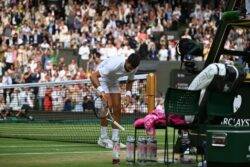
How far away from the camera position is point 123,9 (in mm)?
35844

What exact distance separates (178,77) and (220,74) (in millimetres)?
15391

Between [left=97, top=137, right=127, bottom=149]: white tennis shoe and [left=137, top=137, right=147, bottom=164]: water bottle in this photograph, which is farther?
[left=97, top=137, right=127, bottom=149]: white tennis shoe

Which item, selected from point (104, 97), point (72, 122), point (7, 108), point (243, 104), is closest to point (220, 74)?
point (243, 104)

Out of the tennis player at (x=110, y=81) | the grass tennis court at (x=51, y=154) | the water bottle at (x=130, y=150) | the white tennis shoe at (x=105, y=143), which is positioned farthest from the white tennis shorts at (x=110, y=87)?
the water bottle at (x=130, y=150)

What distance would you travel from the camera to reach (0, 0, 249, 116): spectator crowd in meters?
29.8

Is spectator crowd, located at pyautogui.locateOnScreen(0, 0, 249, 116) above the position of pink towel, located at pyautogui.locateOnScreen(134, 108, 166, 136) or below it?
above

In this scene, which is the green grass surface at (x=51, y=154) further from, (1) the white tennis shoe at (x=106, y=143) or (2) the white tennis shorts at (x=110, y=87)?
(2) the white tennis shorts at (x=110, y=87)

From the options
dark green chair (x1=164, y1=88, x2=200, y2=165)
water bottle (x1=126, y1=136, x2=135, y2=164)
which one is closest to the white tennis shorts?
water bottle (x1=126, y1=136, x2=135, y2=164)

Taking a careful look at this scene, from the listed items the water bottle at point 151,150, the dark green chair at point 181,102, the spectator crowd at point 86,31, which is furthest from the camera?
the spectator crowd at point 86,31

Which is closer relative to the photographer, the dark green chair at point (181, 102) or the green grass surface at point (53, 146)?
the dark green chair at point (181, 102)

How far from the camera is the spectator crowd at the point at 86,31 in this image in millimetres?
29812

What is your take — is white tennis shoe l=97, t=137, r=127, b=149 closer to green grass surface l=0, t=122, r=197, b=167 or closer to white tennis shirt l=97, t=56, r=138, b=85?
green grass surface l=0, t=122, r=197, b=167

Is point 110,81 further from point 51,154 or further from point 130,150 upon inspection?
point 130,150

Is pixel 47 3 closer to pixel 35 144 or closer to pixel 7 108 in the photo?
pixel 7 108
